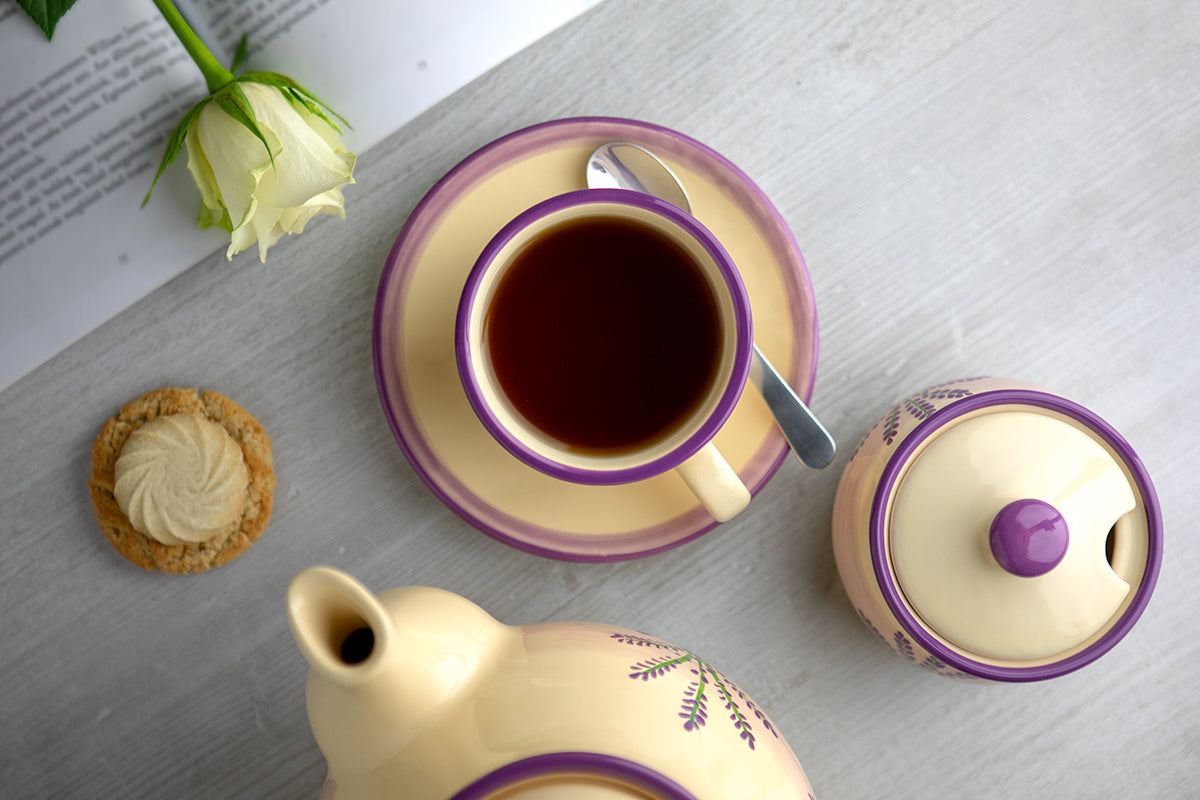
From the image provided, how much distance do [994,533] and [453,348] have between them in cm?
41

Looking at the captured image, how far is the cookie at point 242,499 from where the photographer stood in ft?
2.08

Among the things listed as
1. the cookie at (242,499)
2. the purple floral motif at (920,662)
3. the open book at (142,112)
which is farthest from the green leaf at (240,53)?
the purple floral motif at (920,662)

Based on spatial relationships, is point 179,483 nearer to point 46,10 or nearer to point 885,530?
point 46,10

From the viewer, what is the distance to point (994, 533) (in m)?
0.49

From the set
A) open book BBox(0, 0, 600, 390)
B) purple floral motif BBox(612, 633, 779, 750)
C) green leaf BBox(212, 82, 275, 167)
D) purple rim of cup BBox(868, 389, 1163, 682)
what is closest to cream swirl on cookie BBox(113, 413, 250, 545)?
open book BBox(0, 0, 600, 390)

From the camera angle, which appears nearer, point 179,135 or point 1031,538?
point 1031,538

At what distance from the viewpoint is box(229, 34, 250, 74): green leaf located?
0.63m

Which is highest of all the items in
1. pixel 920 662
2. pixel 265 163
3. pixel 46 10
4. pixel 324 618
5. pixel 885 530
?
pixel 46 10

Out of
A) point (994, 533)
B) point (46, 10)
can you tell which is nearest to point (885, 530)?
point (994, 533)

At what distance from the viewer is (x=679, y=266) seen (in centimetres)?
58

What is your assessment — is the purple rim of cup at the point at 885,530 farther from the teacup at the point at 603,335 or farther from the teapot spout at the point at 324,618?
the teapot spout at the point at 324,618

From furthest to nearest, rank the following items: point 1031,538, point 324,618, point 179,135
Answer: point 179,135, point 1031,538, point 324,618

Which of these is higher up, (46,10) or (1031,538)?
(46,10)

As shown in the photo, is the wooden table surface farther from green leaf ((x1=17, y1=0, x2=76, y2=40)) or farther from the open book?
green leaf ((x1=17, y1=0, x2=76, y2=40))
